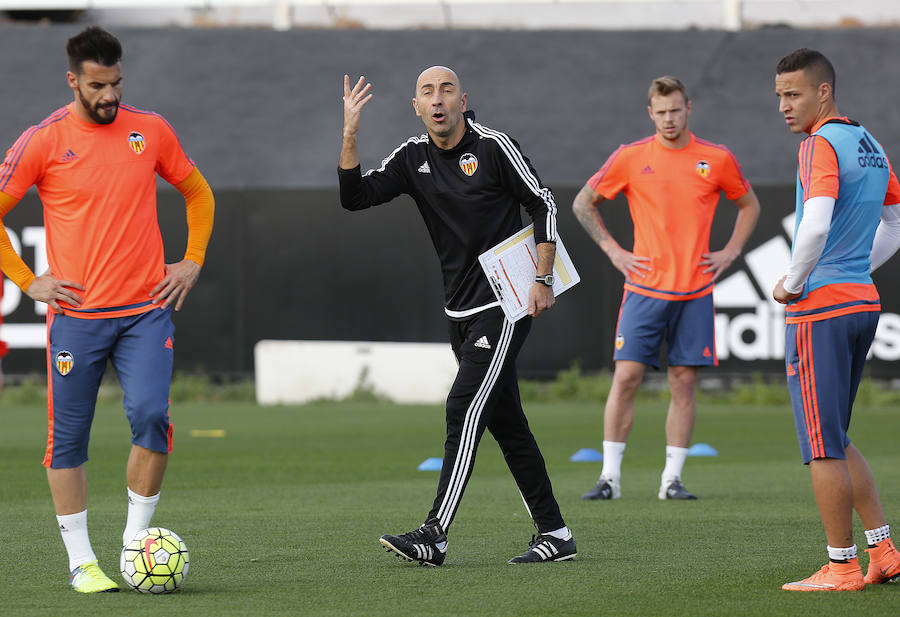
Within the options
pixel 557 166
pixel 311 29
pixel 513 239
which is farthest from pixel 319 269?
pixel 513 239

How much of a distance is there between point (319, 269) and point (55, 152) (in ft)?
47.2

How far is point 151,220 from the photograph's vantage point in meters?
6.35

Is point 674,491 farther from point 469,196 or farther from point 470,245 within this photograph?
point 469,196

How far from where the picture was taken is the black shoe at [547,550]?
6.94 metres

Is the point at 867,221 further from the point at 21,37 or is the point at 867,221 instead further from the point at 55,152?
the point at 21,37

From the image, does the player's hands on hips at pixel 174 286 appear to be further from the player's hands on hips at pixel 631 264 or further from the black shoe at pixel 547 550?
the player's hands on hips at pixel 631 264

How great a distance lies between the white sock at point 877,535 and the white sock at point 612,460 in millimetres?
3327

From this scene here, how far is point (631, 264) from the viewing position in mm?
9758

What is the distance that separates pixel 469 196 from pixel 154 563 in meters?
2.25

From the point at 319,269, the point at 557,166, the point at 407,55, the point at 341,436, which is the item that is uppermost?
the point at 407,55

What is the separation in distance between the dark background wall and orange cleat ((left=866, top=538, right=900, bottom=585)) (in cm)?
1361

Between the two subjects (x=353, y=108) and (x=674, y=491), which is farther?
→ (x=674, y=491)

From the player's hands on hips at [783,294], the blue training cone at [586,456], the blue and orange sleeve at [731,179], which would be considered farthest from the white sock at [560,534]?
the blue training cone at [586,456]

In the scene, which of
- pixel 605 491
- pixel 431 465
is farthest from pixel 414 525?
pixel 431 465
